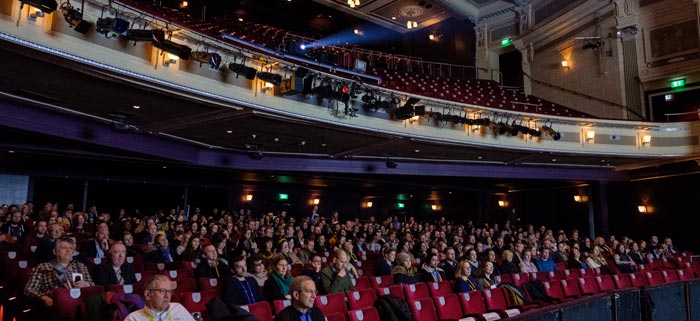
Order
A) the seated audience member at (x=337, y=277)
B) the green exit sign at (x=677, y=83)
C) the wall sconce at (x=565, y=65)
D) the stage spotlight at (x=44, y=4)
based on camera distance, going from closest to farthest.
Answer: the seated audience member at (x=337, y=277), the stage spotlight at (x=44, y=4), the green exit sign at (x=677, y=83), the wall sconce at (x=565, y=65)

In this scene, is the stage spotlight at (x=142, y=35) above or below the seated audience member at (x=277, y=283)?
above

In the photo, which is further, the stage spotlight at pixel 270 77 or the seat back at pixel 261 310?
the stage spotlight at pixel 270 77

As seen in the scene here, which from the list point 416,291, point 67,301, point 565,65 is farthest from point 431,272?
point 565,65

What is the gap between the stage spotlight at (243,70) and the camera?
7.16 metres

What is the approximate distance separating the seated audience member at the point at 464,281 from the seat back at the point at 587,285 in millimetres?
1425

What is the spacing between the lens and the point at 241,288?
4258mm

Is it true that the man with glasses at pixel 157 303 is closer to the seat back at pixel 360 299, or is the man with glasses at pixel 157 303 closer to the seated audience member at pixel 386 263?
the seat back at pixel 360 299

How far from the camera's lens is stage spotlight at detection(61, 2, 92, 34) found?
18.0 feet

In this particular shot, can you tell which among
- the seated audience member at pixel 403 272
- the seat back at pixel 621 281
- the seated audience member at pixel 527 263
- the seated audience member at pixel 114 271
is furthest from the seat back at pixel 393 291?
the seat back at pixel 621 281

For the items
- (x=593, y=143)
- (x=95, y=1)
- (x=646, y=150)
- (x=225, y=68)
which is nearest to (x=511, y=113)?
(x=593, y=143)

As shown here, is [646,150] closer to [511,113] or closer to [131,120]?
[511,113]

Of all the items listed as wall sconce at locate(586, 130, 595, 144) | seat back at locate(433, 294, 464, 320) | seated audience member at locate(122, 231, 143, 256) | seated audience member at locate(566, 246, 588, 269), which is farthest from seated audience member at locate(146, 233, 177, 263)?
wall sconce at locate(586, 130, 595, 144)

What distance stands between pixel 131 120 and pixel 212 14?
817cm

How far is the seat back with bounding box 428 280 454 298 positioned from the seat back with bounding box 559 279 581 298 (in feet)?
4.59
